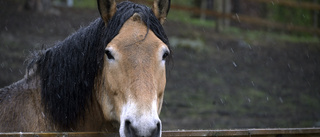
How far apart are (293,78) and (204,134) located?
369 inches

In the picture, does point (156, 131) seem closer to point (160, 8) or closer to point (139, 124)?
point (139, 124)

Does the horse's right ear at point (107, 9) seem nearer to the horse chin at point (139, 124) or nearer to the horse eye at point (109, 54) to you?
the horse eye at point (109, 54)

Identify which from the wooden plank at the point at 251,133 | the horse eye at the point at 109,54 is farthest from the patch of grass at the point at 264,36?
the horse eye at the point at 109,54

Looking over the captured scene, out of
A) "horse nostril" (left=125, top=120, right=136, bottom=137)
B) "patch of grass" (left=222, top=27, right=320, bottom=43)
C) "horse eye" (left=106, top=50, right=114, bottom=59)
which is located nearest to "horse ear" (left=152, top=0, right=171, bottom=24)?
"horse eye" (left=106, top=50, right=114, bottom=59)

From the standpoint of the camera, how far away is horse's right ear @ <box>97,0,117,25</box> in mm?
3685

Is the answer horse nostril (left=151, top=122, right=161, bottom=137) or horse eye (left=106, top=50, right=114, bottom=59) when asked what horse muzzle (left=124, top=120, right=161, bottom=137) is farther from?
horse eye (left=106, top=50, right=114, bottom=59)

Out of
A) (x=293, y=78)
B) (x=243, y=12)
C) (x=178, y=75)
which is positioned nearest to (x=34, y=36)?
(x=178, y=75)

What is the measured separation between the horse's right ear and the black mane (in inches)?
2.1

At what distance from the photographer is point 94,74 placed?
12.2 feet

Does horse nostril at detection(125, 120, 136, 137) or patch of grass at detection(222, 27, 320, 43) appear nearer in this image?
horse nostril at detection(125, 120, 136, 137)

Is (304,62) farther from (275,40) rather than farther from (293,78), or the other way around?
(275,40)

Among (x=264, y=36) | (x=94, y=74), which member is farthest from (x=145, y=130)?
(x=264, y=36)

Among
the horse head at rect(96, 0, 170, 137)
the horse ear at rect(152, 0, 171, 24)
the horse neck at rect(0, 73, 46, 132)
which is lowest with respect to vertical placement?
the horse neck at rect(0, 73, 46, 132)

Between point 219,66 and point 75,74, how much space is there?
9.15 m
